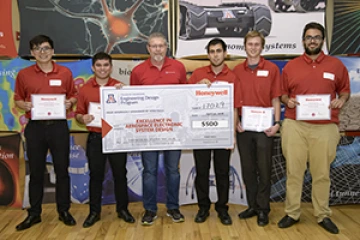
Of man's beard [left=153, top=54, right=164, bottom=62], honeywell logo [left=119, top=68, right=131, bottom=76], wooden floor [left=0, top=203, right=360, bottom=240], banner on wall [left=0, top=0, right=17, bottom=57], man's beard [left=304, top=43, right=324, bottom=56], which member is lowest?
wooden floor [left=0, top=203, right=360, bottom=240]

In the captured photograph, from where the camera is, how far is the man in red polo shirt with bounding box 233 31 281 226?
119 inches

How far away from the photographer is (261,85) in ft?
9.89

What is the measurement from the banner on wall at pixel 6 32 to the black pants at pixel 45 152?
1.04 m

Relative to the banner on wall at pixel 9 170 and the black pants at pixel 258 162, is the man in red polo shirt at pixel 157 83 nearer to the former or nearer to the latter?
the black pants at pixel 258 162

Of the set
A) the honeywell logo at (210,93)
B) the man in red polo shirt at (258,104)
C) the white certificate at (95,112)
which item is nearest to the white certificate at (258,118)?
the man in red polo shirt at (258,104)

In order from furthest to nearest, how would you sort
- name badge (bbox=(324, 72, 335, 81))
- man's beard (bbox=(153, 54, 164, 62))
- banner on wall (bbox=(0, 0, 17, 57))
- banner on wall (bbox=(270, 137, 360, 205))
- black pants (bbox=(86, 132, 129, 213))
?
banner on wall (bbox=(270, 137, 360, 205)) < banner on wall (bbox=(0, 0, 17, 57)) < black pants (bbox=(86, 132, 129, 213)) < man's beard (bbox=(153, 54, 164, 62)) < name badge (bbox=(324, 72, 335, 81))

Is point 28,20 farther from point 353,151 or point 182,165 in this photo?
point 353,151

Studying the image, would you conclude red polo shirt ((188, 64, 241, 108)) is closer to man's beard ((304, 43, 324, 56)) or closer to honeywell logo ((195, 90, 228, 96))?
honeywell logo ((195, 90, 228, 96))

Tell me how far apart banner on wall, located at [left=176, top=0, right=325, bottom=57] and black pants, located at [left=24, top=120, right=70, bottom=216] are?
1.45 m

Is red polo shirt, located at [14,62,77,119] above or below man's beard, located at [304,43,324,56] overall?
below

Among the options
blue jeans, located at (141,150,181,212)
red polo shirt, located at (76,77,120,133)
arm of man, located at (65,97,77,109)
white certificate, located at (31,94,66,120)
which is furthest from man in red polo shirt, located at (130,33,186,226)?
white certificate, located at (31,94,66,120)

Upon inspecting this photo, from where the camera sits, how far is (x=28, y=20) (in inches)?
144

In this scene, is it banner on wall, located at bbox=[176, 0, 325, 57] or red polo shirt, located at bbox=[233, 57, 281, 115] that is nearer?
red polo shirt, located at bbox=[233, 57, 281, 115]

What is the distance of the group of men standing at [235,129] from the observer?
2.95 meters
